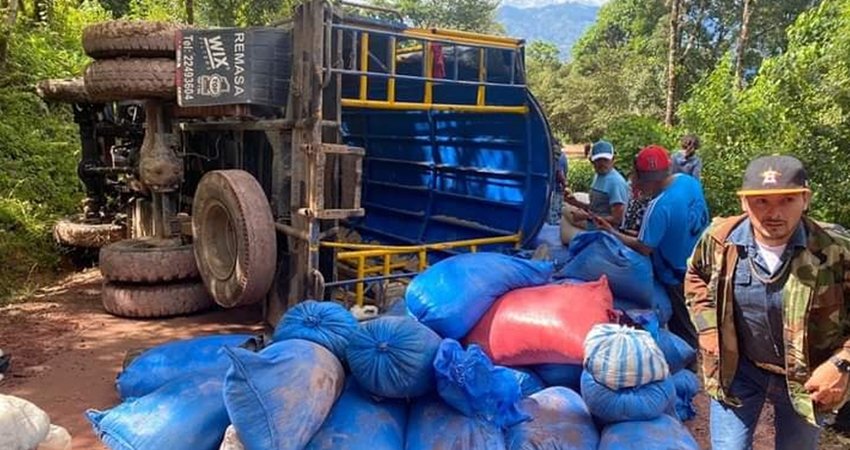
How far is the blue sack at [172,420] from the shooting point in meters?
2.42

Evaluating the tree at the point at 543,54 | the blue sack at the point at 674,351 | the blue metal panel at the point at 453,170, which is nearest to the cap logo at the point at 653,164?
the blue sack at the point at 674,351

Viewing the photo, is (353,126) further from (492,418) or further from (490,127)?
(492,418)

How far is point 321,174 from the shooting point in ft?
13.2

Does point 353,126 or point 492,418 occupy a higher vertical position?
point 353,126

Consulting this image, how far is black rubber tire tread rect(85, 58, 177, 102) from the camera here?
186 inches

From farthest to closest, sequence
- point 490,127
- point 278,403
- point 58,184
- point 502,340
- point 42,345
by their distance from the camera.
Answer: point 58,184 → point 490,127 → point 42,345 → point 502,340 → point 278,403

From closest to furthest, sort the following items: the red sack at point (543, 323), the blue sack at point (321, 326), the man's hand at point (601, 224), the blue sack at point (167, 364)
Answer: the blue sack at point (321, 326)
the red sack at point (543, 323)
the blue sack at point (167, 364)
the man's hand at point (601, 224)

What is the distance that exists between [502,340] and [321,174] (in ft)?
5.11

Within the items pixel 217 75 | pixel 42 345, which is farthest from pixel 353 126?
pixel 42 345

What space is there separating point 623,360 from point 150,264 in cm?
359

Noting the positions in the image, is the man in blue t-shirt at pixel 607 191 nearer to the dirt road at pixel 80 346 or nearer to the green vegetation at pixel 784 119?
the dirt road at pixel 80 346

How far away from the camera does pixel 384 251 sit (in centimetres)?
444

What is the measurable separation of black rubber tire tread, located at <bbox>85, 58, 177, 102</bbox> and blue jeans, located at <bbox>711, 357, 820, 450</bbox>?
4.07 meters

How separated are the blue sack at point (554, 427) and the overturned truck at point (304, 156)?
1723 mm
